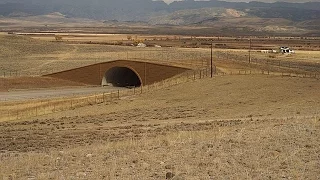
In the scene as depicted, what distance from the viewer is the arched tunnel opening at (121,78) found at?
7350cm

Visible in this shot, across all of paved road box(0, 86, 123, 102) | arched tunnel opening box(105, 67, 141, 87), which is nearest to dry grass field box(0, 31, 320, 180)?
paved road box(0, 86, 123, 102)

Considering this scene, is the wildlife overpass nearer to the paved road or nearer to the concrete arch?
the concrete arch

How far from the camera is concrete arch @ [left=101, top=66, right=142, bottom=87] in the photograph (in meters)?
72.9

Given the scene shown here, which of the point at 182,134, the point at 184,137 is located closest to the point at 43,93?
the point at 182,134

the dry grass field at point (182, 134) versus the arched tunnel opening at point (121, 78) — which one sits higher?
the dry grass field at point (182, 134)

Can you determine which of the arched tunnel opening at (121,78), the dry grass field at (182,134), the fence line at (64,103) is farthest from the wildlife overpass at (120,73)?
the fence line at (64,103)

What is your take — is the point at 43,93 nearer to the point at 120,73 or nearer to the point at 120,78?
the point at 120,73

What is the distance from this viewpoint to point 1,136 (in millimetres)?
28516

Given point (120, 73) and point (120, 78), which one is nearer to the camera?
point (120, 73)

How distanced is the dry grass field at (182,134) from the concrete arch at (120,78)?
19.6 feet

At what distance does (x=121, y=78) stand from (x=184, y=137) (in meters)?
56.7

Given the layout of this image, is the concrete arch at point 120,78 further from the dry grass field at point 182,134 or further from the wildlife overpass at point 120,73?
the dry grass field at point 182,134

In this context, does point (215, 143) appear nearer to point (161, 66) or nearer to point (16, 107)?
point (16, 107)

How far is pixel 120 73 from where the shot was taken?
76.2 metres
